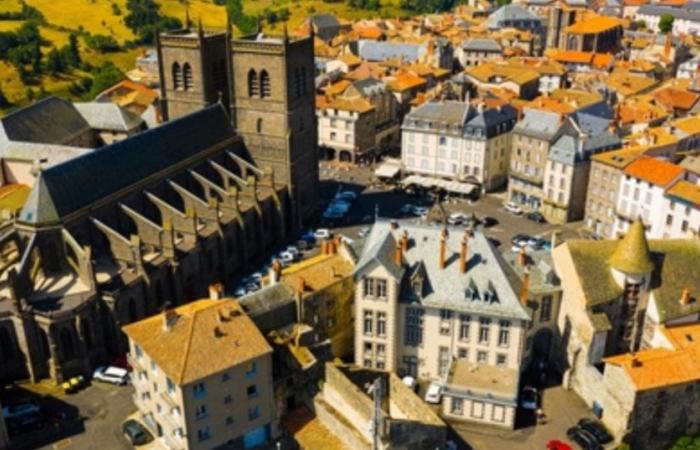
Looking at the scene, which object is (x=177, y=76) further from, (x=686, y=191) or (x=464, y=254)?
(x=686, y=191)

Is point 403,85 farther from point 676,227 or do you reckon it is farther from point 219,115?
point 676,227

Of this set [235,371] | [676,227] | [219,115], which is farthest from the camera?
[219,115]

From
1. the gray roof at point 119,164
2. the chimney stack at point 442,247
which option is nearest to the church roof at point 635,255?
the chimney stack at point 442,247

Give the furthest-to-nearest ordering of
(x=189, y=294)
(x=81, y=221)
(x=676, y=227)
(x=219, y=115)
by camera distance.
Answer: (x=219, y=115)
(x=676, y=227)
(x=189, y=294)
(x=81, y=221)

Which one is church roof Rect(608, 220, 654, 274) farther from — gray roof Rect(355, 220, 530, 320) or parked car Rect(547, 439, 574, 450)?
parked car Rect(547, 439, 574, 450)

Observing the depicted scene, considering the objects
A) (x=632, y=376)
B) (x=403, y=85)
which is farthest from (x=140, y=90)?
(x=632, y=376)

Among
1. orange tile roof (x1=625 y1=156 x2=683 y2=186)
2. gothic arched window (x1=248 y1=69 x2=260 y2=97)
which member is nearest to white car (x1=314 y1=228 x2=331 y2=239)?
gothic arched window (x1=248 y1=69 x2=260 y2=97)
